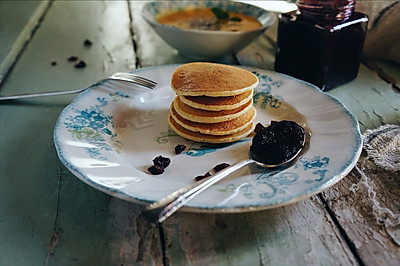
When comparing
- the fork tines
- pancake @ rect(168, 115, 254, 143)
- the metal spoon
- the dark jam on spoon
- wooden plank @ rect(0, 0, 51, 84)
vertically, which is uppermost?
the metal spoon

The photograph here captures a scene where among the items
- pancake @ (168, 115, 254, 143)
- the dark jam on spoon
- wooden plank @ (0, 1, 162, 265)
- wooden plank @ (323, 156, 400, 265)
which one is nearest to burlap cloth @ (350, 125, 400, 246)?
wooden plank @ (323, 156, 400, 265)

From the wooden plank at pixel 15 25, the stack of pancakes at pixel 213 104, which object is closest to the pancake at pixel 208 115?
the stack of pancakes at pixel 213 104

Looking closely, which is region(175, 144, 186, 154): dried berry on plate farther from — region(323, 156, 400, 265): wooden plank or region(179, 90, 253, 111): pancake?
region(323, 156, 400, 265): wooden plank

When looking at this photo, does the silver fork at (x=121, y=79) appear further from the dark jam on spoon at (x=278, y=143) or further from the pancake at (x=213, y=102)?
the dark jam on spoon at (x=278, y=143)

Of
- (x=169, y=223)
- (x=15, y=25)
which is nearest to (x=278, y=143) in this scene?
(x=169, y=223)

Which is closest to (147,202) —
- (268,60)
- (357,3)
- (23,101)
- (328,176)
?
(328,176)
